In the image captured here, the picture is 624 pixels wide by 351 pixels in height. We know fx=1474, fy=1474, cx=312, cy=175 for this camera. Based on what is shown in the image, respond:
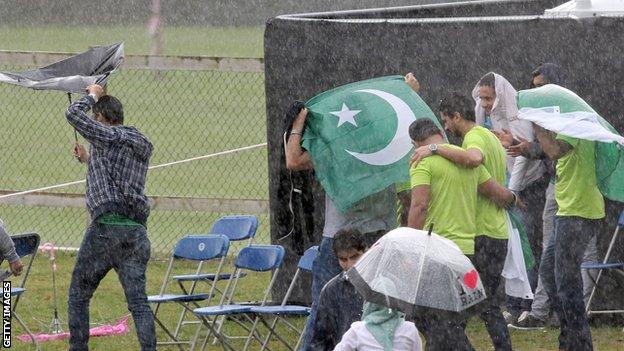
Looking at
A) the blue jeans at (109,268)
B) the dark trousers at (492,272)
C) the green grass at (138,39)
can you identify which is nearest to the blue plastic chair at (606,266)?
the dark trousers at (492,272)

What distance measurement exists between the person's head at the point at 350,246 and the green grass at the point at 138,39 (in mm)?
25560

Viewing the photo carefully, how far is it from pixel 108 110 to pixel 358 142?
5.22 ft

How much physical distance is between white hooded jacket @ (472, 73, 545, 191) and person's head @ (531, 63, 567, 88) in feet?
0.91

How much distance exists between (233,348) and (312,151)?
190cm

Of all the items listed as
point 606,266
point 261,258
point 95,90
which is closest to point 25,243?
point 95,90

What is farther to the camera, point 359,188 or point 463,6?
point 463,6

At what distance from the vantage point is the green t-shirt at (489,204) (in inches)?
330

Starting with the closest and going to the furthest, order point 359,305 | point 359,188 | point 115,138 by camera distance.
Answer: point 359,305
point 359,188
point 115,138

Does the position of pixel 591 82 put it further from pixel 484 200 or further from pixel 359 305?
pixel 359 305

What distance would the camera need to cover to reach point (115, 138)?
8695 mm

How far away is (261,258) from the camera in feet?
31.2

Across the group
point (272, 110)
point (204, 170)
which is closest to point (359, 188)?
point (272, 110)

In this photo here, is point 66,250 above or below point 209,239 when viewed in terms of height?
below

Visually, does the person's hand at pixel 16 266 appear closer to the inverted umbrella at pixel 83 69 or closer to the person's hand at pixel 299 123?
the inverted umbrella at pixel 83 69
